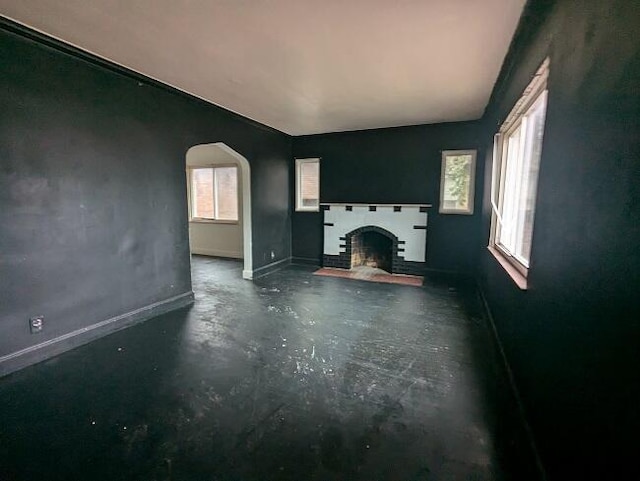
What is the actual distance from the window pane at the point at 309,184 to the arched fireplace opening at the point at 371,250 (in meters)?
1.08

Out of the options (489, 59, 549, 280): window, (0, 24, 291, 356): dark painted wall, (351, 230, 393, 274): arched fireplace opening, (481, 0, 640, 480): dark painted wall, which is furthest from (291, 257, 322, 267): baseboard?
(481, 0, 640, 480): dark painted wall

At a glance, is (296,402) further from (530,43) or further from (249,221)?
(249,221)

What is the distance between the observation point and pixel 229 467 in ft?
4.85

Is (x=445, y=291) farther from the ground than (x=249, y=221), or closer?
closer

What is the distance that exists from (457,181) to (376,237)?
1684 mm

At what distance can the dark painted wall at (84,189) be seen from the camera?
7.50 ft

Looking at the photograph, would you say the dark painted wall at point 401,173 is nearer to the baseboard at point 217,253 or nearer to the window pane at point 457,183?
the window pane at point 457,183

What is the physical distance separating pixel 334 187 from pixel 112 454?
4.95m

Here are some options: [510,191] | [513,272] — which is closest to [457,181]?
[510,191]

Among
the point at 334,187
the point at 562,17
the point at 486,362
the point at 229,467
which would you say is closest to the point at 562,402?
the point at 486,362

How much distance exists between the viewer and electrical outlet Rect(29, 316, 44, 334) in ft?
7.92

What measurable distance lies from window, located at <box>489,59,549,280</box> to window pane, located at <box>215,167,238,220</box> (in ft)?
15.9

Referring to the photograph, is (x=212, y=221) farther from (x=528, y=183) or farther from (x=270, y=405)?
(x=528, y=183)

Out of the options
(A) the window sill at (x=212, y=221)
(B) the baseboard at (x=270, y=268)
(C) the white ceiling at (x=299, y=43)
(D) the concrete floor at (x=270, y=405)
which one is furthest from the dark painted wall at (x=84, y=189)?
(A) the window sill at (x=212, y=221)
